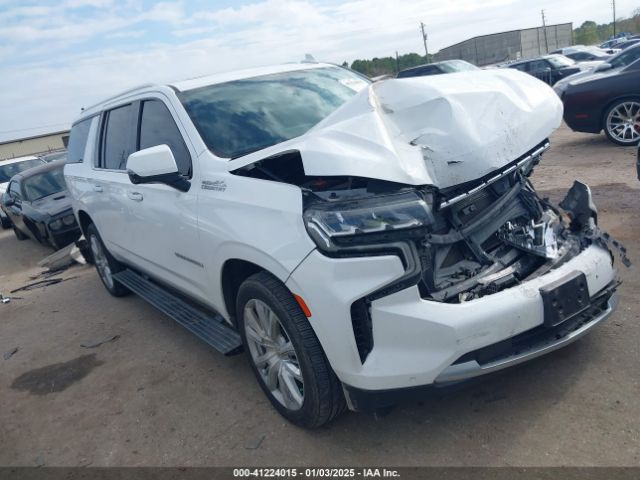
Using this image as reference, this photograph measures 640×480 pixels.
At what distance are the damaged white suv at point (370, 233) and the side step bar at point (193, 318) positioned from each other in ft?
0.06

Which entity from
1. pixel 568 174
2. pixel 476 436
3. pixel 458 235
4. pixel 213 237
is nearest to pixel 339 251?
pixel 458 235

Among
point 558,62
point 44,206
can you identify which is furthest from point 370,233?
point 558,62

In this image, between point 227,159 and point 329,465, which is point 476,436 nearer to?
point 329,465

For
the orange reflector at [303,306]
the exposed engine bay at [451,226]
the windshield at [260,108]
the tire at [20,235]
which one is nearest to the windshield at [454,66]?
the tire at [20,235]

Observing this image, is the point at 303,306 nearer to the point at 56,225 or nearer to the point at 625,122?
the point at 56,225

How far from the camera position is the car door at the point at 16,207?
10.2 metres

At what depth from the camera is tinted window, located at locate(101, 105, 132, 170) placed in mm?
4516

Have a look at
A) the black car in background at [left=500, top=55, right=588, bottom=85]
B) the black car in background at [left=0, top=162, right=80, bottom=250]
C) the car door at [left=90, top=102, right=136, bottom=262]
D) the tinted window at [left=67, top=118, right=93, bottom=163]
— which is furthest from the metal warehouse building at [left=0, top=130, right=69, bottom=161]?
the car door at [left=90, top=102, right=136, bottom=262]

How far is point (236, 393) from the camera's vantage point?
3.54 meters

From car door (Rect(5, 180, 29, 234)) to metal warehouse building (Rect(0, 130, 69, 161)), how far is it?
1699 inches

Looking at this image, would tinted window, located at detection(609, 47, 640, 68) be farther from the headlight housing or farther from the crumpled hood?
the headlight housing

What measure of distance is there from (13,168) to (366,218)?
1622 cm

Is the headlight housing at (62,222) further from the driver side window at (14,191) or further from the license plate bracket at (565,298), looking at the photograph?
the license plate bracket at (565,298)

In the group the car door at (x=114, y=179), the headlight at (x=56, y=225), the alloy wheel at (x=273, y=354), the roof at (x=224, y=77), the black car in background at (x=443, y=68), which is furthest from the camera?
the black car in background at (x=443, y=68)
